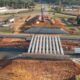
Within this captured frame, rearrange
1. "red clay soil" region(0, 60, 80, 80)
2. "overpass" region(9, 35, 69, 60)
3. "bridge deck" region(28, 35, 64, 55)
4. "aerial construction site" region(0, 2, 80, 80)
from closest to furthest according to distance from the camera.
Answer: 1. "red clay soil" region(0, 60, 80, 80)
2. "aerial construction site" region(0, 2, 80, 80)
3. "overpass" region(9, 35, 69, 60)
4. "bridge deck" region(28, 35, 64, 55)

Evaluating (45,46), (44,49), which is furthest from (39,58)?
Result: (45,46)

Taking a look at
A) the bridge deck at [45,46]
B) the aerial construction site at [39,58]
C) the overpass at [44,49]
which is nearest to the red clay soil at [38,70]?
the aerial construction site at [39,58]

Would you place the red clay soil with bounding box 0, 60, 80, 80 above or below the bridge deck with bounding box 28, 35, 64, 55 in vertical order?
below

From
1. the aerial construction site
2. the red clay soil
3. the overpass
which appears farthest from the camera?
the overpass

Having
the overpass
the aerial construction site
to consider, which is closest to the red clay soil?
the aerial construction site

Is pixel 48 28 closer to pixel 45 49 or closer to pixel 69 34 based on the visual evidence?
pixel 69 34

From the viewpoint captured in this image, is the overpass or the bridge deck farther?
the bridge deck

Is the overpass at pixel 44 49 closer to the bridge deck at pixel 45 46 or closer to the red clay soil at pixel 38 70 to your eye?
the bridge deck at pixel 45 46

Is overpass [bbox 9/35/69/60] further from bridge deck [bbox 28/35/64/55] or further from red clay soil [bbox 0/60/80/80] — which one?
red clay soil [bbox 0/60/80/80]
